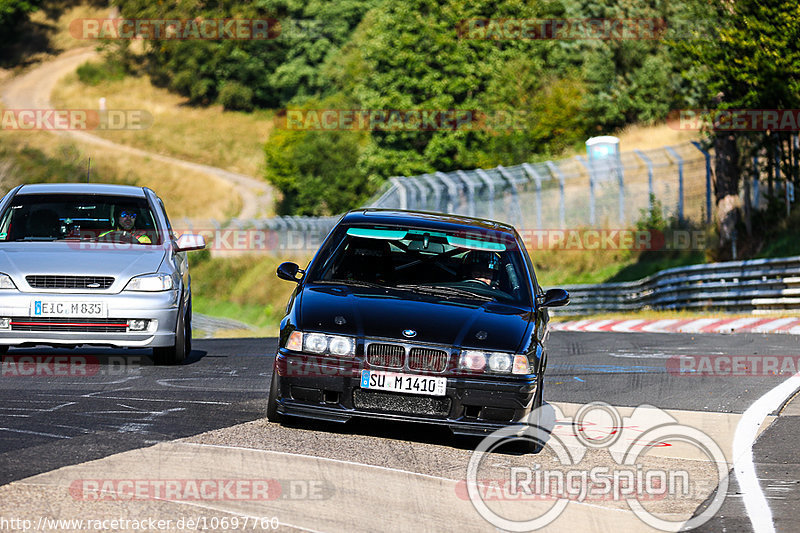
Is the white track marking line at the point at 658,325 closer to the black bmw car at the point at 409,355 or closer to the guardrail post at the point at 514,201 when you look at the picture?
the guardrail post at the point at 514,201

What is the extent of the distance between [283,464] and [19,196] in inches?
266

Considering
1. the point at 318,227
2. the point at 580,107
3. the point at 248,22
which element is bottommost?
the point at 318,227

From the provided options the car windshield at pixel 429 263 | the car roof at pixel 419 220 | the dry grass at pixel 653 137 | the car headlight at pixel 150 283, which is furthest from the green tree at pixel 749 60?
the car windshield at pixel 429 263

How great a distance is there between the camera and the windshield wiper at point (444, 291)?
8.62m

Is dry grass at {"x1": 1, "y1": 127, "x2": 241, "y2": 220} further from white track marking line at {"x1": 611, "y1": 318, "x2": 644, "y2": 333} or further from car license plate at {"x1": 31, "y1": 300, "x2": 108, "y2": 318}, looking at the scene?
car license plate at {"x1": 31, "y1": 300, "x2": 108, "y2": 318}

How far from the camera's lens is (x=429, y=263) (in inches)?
357

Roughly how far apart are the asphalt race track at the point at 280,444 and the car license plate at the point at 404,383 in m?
0.35

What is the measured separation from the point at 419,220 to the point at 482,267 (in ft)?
2.24

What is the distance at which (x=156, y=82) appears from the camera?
103188 mm

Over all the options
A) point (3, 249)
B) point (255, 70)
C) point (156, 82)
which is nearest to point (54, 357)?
point (3, 249)

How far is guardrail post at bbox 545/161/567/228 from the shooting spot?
34312 mm

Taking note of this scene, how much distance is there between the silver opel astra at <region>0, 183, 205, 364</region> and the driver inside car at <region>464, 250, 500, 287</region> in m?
3.76

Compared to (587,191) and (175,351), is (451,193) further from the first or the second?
(175,351)

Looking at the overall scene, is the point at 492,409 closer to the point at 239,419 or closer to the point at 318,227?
the point at 239,419
